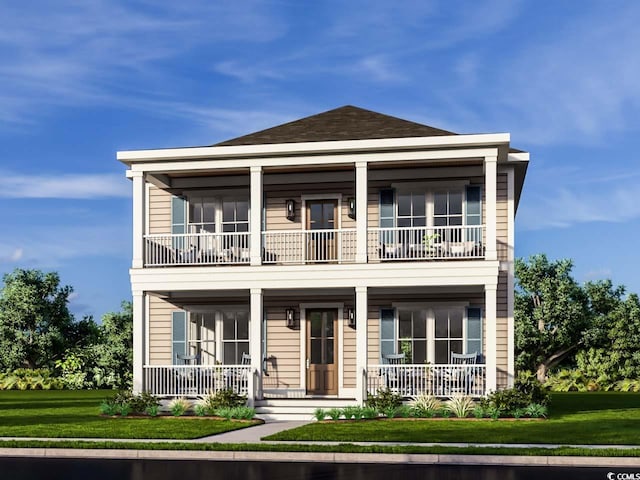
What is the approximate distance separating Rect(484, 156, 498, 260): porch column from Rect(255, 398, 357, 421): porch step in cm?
501

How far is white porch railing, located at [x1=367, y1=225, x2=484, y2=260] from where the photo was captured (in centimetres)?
2325

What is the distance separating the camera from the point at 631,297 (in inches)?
1671

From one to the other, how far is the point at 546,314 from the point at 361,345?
70.3ft

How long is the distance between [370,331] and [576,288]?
20.3 metres

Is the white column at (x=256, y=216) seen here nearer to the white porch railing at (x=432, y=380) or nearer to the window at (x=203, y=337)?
the window at (x=203, y=337)

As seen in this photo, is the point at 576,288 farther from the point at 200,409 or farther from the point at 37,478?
the point at 37,478

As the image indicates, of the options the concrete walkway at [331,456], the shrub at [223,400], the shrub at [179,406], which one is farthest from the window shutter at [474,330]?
the concrete walkway at [331,456]

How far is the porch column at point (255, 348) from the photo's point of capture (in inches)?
883

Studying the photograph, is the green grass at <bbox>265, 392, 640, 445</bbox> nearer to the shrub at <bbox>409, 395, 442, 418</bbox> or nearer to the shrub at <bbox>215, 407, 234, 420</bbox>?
the shrub at <bbox>409, 395, 442, 418</bbox>

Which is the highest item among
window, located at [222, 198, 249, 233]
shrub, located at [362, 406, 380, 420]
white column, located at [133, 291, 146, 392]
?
window, located at [222, 198, 249, 233]

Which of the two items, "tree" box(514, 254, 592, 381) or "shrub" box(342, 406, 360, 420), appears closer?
"shrub" box(342, 406, 360, 420)

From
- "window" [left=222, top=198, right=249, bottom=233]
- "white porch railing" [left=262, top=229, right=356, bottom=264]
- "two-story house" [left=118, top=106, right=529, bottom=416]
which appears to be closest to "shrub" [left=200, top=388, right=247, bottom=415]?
"two-story house" [left=118, top=106, right=529, bottom=416]

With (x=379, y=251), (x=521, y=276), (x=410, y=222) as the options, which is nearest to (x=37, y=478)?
(x=379, y=251)

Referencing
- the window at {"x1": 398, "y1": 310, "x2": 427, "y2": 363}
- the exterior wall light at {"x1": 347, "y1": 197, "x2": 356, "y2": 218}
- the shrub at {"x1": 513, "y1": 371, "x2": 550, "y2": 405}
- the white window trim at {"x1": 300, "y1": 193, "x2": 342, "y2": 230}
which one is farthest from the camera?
the white window trim at {"x1": 300, "y1": 193, "x2": 342, "y2": 230}
